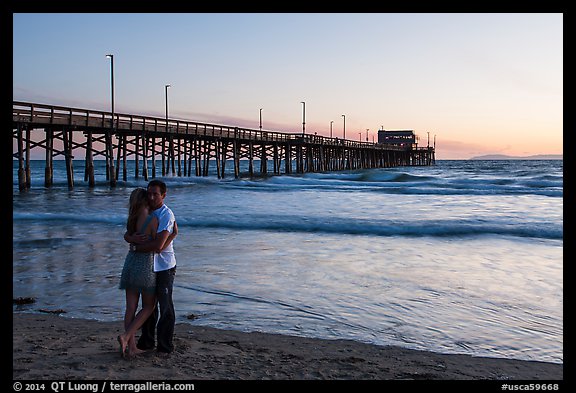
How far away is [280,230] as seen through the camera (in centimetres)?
1452

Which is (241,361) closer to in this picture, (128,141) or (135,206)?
(135,206)

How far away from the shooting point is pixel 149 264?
452cm

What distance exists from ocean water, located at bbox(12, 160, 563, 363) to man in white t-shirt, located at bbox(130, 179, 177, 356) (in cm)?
112

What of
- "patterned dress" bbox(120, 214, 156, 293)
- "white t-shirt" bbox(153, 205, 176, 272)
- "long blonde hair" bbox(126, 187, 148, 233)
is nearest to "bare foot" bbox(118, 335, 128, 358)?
"patterned dress" bbox(120, 214, 156, 293)

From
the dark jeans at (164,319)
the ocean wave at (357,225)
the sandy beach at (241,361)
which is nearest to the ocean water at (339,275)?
the ocean wave at (357,225)

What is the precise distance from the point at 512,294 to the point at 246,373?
14.8ft

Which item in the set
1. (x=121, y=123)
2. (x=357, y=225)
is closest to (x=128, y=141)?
(x=121, y=123)

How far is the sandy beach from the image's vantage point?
416 centimetres

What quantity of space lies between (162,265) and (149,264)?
0.35 feet

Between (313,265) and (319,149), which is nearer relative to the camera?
(313,265)

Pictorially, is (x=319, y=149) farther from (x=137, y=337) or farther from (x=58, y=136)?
(x=137, y=337)
